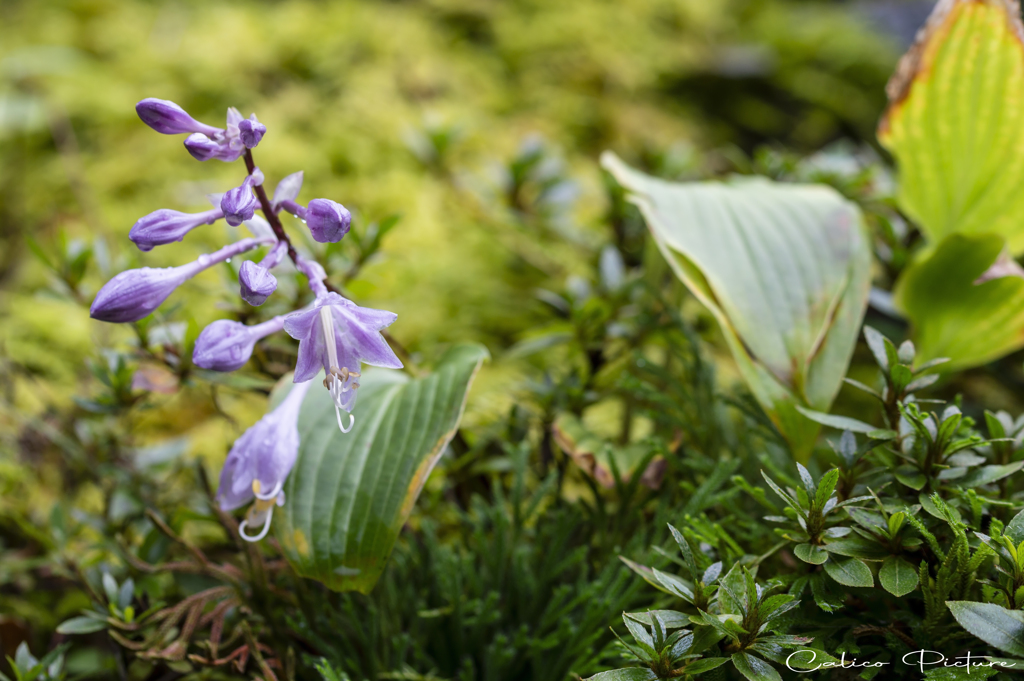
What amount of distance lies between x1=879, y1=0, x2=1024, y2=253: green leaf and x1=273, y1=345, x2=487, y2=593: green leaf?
930 millimetres

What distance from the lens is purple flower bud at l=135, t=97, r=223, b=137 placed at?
28.4 inches

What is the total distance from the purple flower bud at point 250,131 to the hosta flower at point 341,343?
8.0 inches

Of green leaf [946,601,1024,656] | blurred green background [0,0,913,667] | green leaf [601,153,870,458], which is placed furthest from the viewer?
blurred green background [0,0,913,667]

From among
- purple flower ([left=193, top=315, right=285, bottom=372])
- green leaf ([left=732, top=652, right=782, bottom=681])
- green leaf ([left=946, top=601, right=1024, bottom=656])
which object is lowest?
green leaf ([left=732, top=652, right=782, bottom=681])

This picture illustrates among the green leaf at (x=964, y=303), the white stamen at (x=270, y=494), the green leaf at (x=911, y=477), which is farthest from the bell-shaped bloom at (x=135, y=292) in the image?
the green leaf at (x=964, y=303)

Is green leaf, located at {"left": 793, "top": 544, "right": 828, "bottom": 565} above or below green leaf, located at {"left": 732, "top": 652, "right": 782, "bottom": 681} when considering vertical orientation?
above

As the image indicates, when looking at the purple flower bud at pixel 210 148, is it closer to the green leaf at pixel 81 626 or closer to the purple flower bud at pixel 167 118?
the purple flower bud at pixel 167 118

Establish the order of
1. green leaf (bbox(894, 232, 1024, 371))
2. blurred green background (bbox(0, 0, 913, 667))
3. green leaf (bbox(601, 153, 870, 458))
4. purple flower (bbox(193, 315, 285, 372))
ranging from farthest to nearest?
blurred green background (bbox(0, 0, 913, 667)) → green leaf (bbox(894, 232, 1024, 371)) → green leaf (bbox(601, 153, 870, 458)) → purple flower (bbox(193, 315, 285, 372))

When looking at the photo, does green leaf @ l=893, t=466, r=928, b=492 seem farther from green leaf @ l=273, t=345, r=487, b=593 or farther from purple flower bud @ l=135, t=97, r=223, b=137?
purple flower bud @ l=135, t=97, r=223, b=137

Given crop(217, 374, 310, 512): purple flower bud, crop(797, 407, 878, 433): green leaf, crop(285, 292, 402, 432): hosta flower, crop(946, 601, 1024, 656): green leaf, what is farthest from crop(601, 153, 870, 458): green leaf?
crop(217, 374, 310, 512): purple flower bud

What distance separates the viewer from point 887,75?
8.72 ft

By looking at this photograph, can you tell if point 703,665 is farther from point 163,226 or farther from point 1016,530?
A: point 163,226

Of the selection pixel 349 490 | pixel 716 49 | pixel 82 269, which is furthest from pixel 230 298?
pixel 716 49

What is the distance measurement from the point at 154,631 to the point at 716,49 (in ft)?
9.79
